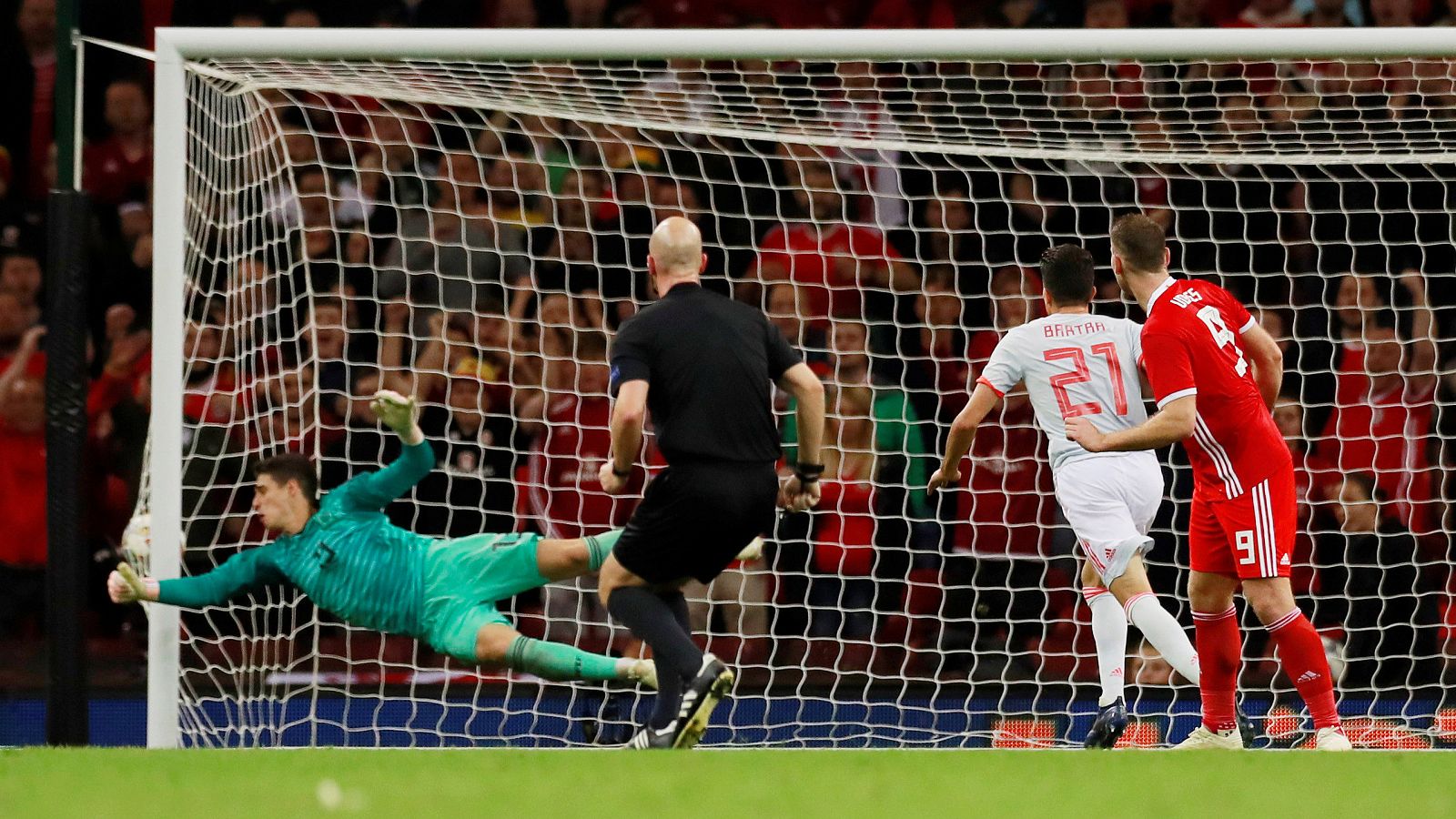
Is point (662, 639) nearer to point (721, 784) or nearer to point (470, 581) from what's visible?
point (721, 784)

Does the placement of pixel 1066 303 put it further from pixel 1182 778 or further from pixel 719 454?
pixel 1182 778

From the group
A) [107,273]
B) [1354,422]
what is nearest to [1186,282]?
[1354,422]

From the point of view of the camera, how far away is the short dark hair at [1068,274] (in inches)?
230

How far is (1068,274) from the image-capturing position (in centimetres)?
588

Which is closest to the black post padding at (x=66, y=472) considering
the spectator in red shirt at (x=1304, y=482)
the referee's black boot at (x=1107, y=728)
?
the referee's black boot at (x=1107, y=728)

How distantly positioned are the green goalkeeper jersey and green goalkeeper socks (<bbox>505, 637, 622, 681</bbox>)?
41 centimetres

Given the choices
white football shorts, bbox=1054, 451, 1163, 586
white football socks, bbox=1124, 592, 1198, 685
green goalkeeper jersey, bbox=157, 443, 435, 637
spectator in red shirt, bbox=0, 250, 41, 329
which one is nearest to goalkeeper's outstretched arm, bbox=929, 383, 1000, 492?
Answer: white football shorts, bbox=1054, 451, 1163, 586

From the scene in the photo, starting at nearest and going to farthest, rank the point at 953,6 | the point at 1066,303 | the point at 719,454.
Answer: the point at 719,454 → the point at 1066,303 → the point at 953,6

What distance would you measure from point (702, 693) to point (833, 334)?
3.38 meters

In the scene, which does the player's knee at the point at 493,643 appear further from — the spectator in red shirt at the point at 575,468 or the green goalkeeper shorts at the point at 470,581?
the spectator in red shirt at the point at 575,468

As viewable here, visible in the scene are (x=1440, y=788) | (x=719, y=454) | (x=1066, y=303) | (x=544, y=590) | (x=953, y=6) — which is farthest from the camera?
(x=953, y=6)

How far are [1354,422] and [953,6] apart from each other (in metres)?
3.58

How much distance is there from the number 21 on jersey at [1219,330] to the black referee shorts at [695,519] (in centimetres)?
142

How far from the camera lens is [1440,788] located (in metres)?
3.98
